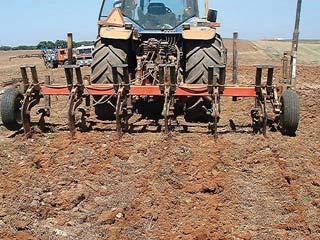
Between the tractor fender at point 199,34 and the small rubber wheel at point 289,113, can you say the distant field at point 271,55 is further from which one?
the small rubber wheel at point 289,113

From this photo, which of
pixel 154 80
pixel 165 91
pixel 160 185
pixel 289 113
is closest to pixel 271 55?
pixel 154 80

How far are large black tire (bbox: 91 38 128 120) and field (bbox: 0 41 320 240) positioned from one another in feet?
1.67

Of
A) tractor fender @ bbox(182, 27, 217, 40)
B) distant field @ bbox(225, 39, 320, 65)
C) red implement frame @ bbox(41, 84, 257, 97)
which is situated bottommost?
distant field @ bbox(225, 39, 320, 65)

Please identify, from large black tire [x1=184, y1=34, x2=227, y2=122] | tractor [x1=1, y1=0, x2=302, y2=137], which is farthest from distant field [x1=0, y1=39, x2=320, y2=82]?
large black tire [x1=184, y1=34, x2=227, y2=122]

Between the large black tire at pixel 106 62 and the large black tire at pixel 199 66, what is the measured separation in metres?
0.98

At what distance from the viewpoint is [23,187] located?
4.62 metres

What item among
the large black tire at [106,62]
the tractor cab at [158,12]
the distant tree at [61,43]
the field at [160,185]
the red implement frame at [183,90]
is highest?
the tractor cab at [158,12]

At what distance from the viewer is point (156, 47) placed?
25.4 feet

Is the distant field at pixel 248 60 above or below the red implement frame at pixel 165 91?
below

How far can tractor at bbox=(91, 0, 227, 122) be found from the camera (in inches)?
286

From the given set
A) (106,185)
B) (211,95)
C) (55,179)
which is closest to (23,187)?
(55,179)

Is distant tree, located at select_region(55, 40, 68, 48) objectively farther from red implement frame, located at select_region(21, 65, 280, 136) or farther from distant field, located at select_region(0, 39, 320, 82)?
red implement frame, located at select_region(21, 65, 280, 136)

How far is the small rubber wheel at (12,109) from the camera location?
6.84 metres

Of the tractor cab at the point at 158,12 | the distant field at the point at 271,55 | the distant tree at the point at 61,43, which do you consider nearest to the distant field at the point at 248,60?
the distant field at the point at 271,55
